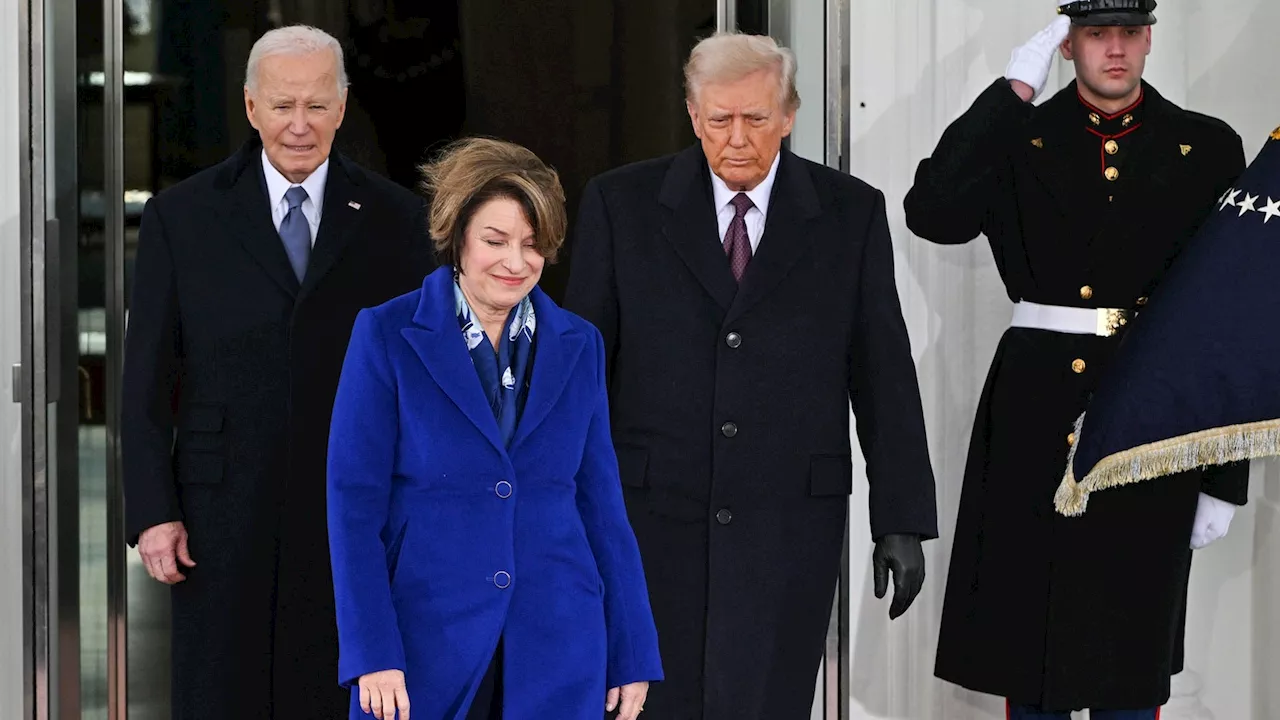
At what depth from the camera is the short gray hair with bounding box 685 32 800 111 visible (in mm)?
3512

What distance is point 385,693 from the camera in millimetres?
2705

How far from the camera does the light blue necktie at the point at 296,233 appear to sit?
12.3 ft

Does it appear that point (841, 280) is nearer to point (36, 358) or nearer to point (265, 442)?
point (265, 442)

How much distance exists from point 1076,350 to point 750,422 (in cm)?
73

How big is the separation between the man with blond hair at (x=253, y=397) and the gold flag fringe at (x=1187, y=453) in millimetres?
1500

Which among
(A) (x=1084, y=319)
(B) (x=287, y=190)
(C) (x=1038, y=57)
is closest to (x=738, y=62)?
(C) (x=1038, y=57)

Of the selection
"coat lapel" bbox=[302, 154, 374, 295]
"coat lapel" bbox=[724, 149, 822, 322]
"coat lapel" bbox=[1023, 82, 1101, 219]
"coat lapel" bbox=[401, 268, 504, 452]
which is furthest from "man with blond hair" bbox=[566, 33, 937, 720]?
"coat lapel" bbox=[401, 268, 504, 452]

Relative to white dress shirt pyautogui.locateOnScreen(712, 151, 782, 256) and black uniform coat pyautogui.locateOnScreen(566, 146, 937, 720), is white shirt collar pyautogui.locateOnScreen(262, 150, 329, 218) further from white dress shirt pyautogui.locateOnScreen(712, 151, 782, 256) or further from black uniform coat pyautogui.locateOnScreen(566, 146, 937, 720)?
white dress shirt pyautogui.locateOnScreen(712, 151, 782, 256)

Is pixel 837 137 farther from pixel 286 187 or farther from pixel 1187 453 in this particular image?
pixel 286 187

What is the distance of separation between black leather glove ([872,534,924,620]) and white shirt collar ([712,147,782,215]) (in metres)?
0.71

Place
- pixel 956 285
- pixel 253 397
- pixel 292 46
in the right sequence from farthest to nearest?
pixel 956 285 → pixel 292 46 → pixel 253 397

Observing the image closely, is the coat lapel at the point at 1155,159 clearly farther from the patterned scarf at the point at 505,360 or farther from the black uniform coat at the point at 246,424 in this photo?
the black uniform coat at the point at 246,424

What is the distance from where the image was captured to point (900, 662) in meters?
4.42

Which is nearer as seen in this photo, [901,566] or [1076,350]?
[901,566]
